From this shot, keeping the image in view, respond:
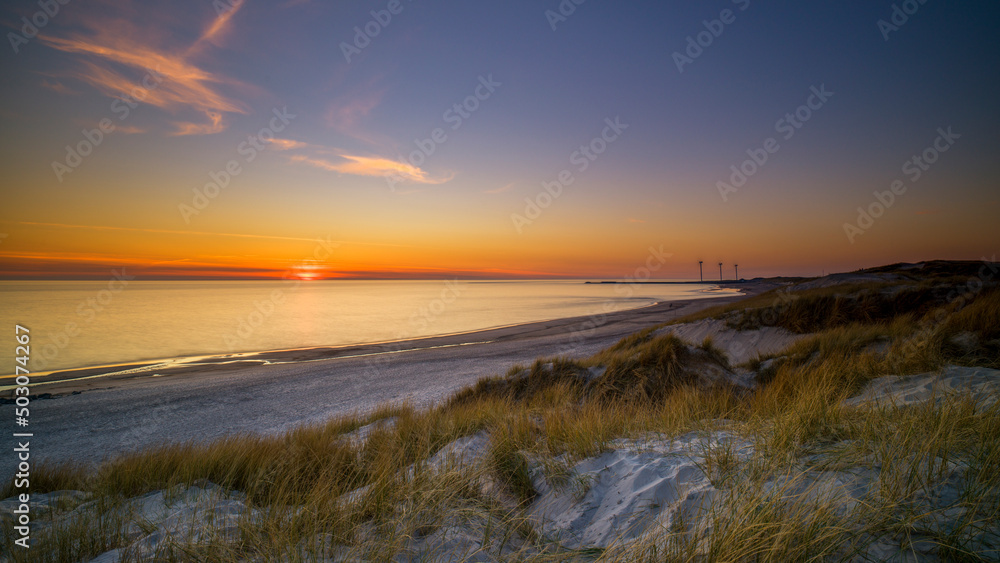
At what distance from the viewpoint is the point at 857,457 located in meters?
2.65

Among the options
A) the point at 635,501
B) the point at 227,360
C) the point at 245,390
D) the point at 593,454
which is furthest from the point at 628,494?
the point at 227,360

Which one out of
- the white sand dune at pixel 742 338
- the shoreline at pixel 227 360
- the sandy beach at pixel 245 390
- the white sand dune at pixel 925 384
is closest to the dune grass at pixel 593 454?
the white sand dune at pixel 925 384

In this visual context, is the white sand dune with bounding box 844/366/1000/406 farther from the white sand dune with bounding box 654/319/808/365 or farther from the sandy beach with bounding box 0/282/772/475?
the sandy beach with bounding box 0/282/772/475

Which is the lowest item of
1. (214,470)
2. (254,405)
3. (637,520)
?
(254,405)

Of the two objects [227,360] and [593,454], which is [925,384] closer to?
[593,454]

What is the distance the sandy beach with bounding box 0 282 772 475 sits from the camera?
32.2ft

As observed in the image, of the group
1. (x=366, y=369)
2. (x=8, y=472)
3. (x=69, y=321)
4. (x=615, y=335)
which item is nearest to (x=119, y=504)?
(x=8, y=472)

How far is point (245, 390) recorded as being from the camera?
13758 millimetres

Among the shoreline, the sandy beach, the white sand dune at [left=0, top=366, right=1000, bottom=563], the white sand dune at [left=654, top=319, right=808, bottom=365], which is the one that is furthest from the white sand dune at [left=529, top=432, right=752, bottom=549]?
the shoreline

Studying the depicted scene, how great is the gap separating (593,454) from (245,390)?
14188 mm

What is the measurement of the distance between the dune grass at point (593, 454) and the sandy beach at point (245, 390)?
4.96 metres

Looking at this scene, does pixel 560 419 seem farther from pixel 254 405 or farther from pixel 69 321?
pixel 69 321

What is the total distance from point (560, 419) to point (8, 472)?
1097 cm

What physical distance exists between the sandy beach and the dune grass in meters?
4.96
